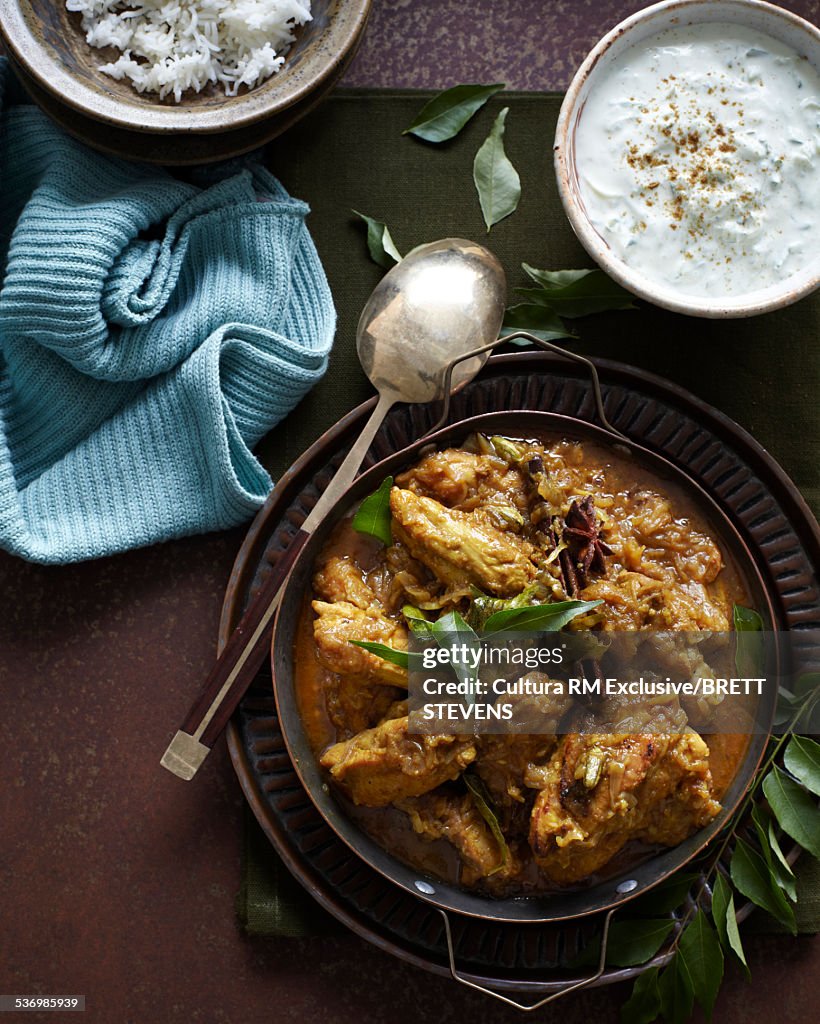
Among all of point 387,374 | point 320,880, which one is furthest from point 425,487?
point 320,880

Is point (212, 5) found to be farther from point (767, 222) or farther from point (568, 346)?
point (767, 222)

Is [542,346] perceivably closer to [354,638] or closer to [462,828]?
[354,638]

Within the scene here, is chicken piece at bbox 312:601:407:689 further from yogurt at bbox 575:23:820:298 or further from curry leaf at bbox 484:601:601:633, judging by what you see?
yogurt at bbox 575:23:820:298

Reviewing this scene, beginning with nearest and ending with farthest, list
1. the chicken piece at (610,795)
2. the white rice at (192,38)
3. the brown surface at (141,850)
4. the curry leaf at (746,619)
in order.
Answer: the chicken piece at (610,795) → the curry leaf at (746,619) → the white rice at (192,38) → the brown surface at (141,850)

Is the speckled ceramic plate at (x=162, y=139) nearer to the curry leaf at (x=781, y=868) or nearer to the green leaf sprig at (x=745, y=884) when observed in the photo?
the green leaf sprig at (x=745, y=884)

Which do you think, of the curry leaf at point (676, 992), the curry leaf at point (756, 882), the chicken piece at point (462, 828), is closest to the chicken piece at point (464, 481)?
the chicken piece at point (462, 828)

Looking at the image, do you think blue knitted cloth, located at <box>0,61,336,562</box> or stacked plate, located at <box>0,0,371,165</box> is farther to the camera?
blue knitted cloth, located at <box>0,61,336,562</box>

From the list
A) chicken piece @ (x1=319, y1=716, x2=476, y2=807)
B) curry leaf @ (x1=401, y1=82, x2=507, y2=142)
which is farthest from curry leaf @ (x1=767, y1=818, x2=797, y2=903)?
curry leaf @ (x1=401, y1=82, x2=507, y2=142)
